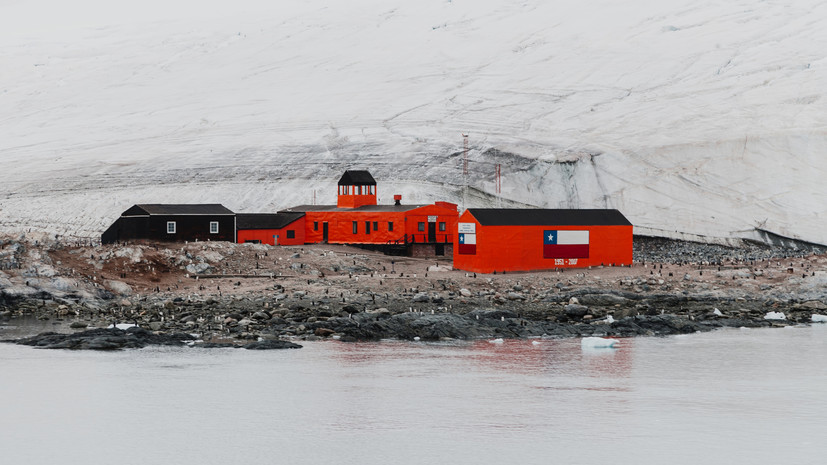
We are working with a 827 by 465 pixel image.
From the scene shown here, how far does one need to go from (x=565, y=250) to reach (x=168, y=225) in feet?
65.1

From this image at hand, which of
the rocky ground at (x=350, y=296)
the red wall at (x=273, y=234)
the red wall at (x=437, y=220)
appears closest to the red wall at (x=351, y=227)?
the red wall at (x=273, y=234)

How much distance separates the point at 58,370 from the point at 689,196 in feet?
198

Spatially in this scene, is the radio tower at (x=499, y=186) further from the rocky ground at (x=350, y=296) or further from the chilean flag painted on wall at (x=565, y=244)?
the chilean flag painted on wall at (x=565, y=244)

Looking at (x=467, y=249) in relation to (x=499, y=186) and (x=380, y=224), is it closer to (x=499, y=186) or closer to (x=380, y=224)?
(x=380, y=224)

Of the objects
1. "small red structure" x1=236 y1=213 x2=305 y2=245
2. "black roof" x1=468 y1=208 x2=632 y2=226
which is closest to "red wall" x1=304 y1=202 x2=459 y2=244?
"small red structure" x1=236 y1=213 x2=305 y2=245

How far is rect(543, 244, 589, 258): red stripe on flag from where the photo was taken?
149 ft

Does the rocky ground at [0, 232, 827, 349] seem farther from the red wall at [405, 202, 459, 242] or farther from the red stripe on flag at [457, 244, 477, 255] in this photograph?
the red wall at [405, 202, 459, 242]

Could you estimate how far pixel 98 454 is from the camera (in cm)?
1723

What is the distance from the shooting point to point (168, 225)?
53.3 meters

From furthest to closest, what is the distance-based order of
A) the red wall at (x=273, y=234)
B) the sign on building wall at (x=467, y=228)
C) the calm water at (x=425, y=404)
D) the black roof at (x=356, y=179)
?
the black roof at (x=356, y=179) < the red wall at (x=273, y=234) < the sign on building wall at (x=467, y=228) < the calm water at (x=425, y=404)

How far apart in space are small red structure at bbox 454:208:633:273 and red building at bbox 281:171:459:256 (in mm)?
9358

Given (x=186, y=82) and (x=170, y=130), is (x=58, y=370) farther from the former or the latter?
(x=186, y=82)

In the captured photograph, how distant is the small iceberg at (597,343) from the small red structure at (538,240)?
1627 cm

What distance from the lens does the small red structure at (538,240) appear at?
44406 millimetres
